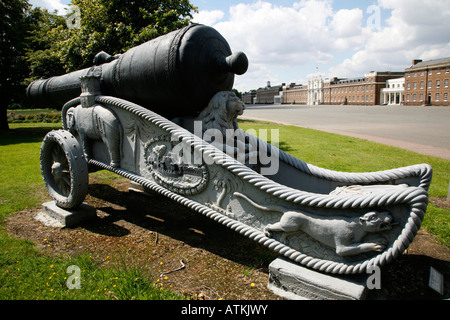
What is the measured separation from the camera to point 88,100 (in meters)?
4.01

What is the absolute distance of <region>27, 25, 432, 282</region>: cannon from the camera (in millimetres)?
2254

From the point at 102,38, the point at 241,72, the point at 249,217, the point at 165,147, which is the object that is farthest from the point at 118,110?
the point at 102,38

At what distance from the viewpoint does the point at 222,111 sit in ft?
11.0

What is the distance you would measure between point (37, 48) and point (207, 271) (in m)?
17.9

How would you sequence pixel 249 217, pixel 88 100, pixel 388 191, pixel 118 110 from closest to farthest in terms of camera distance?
pixel 388 191
pixel 249 217
pixel 118 110
pixel 88 100

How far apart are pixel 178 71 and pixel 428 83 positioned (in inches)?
2497

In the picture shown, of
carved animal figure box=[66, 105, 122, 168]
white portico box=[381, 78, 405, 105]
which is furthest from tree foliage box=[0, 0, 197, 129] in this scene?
white portico box=[381, 78, 405, 105]

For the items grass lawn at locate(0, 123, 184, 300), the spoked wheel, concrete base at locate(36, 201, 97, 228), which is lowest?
grass lawn at locate(0, 123, 184, 300)

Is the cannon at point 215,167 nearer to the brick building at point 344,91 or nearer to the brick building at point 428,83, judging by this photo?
the brick building at point 428,83

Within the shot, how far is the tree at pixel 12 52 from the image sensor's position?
594 inches

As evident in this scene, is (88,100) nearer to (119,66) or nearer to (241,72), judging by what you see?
(119,66)

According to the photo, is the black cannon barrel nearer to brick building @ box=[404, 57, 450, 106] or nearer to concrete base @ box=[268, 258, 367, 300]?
concrete base @ box=[268, 258, 367, 300]

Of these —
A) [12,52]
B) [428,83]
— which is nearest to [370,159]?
[12,52]
